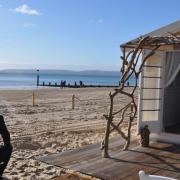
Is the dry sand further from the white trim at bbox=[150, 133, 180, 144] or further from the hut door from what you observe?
the white trim at bbox=[150, 133, 180, 144]

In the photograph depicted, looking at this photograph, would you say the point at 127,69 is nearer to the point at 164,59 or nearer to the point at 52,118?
the point at 164,59

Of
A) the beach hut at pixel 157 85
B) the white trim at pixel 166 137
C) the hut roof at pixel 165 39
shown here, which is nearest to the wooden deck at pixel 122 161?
the white trim at pixel 166 137

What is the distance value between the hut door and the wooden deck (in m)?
0.92

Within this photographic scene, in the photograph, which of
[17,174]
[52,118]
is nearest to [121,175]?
[17,174]

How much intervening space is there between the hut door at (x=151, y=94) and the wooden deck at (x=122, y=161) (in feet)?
3.03

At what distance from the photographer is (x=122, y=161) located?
6418 millimetres

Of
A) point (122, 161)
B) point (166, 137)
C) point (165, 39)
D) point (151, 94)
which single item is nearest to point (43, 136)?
point (151, 94)

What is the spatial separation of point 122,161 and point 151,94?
2.55 metres

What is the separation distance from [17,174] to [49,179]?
69cm

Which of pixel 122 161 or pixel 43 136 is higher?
pixel 122 161

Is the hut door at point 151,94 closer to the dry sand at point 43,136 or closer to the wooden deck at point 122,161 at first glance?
the wooden deck at point 122,161

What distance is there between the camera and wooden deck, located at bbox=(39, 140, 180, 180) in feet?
18.9

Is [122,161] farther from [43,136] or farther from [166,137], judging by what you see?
[43,136]

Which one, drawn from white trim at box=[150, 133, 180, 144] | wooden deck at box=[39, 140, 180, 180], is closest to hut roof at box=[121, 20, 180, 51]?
white trim at box=[150, 133, 180, 144]
